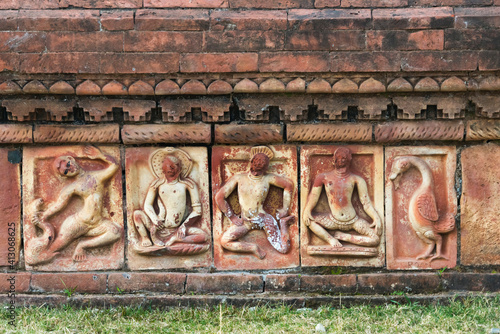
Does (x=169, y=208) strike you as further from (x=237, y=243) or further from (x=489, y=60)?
(x=489, y=60)

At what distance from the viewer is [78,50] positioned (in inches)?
219

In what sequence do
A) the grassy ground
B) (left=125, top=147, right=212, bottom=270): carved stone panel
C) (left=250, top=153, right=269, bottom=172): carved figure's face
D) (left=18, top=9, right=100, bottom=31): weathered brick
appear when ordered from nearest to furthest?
the grassy ground, (left=18, top=9, right=100, bottom=31): weathered brick, (left=250, top=153, right=269, bottom=172): carved figure's face, (left=125, top=147, right=212, bottom=270): carved stone panel

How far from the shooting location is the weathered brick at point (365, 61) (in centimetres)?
550

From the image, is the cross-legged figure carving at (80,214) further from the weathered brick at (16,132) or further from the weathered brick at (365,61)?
the weathered brick at (365,61)

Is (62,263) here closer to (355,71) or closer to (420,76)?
(355,71)

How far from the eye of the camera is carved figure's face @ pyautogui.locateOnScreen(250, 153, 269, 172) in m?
5.71

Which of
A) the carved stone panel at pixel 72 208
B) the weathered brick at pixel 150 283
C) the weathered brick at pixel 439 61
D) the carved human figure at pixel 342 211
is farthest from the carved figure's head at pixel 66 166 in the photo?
the weathered brick at pixel 439 61

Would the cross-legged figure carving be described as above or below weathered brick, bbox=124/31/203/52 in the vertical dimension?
below

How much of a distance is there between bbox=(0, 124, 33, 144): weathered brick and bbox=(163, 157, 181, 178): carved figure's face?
4.39 ft

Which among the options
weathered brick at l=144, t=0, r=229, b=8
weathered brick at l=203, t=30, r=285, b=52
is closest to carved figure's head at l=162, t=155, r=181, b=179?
weathered brick at l=203, t=30, r=285, b=52

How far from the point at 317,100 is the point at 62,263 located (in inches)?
116

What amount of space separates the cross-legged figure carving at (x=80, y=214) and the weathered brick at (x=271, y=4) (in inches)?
75.9

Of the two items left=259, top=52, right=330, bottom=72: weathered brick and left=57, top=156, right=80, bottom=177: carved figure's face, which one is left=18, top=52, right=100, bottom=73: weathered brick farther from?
left=259, top=52, right=330, bottom=72: weathered brick

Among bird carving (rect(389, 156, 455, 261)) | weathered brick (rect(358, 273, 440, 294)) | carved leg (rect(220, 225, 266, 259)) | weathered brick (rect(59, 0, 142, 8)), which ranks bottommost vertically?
weathered brick (rect(358, 273, 440, 294))
